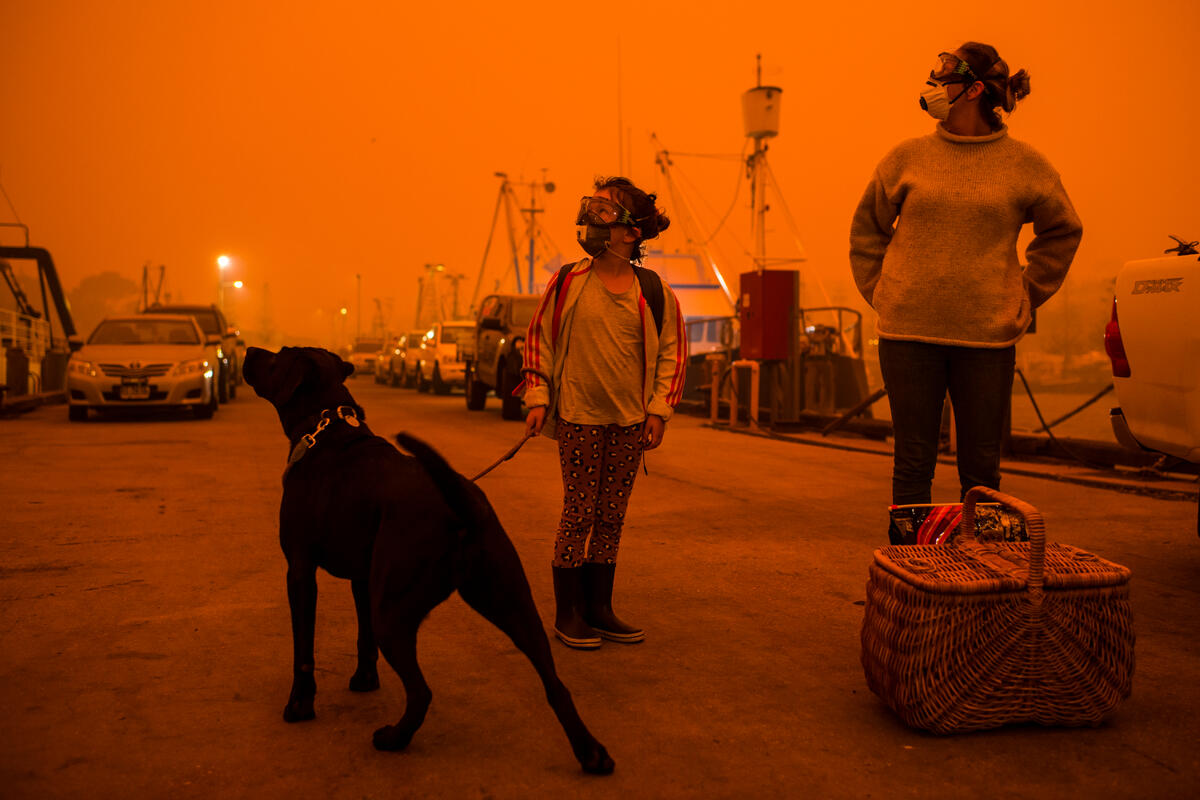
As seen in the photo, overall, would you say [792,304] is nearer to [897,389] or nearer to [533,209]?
[897,389]

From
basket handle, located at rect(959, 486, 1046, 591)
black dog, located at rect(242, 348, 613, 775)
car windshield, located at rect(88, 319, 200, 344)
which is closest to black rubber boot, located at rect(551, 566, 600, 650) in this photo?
black dog, located at rect(242, 348, 613, 775)

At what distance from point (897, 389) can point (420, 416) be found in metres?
13.7

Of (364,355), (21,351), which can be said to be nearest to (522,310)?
(21,351)

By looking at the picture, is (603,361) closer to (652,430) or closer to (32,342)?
(652,430)

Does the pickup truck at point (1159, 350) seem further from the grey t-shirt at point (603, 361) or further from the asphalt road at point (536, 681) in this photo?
the grey t-shirt at point (603, 361)

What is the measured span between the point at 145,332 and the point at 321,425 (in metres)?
14.5

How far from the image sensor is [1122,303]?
4.84 meters

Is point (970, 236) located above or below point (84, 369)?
above

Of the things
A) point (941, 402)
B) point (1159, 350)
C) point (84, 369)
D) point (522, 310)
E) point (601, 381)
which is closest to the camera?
point (941, 402)

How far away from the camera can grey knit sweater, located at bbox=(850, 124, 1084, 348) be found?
354 cm

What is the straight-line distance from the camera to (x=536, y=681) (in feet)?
11.2

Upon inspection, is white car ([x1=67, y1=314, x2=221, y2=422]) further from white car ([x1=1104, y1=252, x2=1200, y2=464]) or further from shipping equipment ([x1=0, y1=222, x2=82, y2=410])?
white car ([x1=1104, y1=252, x2=1200, y2=464])

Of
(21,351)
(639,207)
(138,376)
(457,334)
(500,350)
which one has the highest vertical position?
(639,207)

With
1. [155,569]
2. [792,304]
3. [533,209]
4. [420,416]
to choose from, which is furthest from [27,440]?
[533,209]
